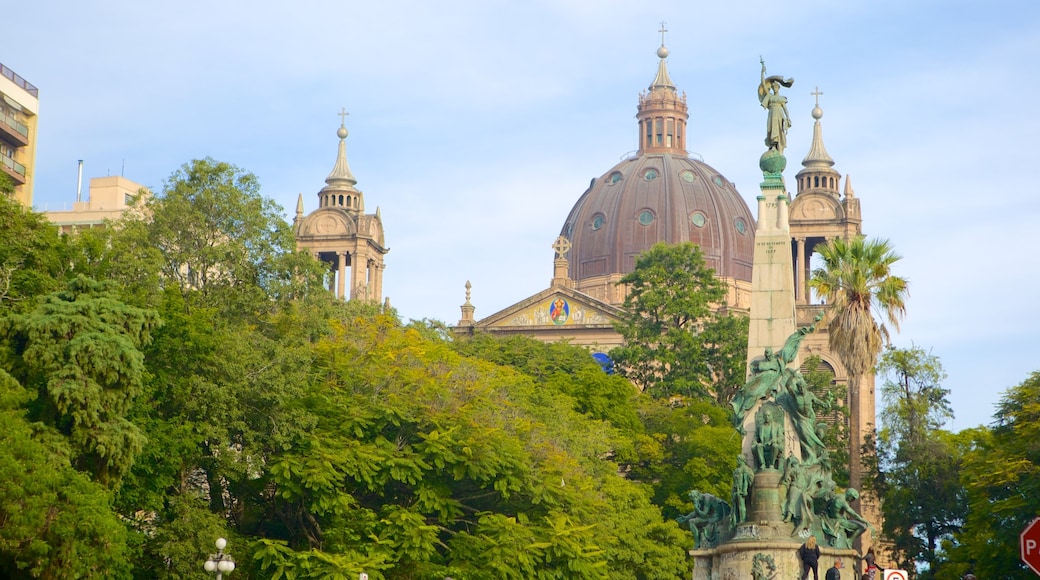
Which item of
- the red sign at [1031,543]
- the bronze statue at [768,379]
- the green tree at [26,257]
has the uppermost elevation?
the green tree at [26,257]

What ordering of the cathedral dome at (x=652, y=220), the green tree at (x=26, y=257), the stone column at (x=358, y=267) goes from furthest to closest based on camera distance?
the cathedral dome at (x=652, y=220)
the stone column at (x=358, y=267)
the green tree at (x=26, y=257)

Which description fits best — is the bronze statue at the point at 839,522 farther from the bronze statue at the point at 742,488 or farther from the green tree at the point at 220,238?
the green tree at the point at 220,238

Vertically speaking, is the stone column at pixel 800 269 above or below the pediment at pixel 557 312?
above

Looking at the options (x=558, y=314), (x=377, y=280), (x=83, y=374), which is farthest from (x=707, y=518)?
(x=377, y=280)

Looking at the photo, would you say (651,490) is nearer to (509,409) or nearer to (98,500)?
(509,409)

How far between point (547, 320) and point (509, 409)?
175 ft

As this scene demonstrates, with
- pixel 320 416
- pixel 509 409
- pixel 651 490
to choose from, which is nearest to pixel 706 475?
pixel 651 490

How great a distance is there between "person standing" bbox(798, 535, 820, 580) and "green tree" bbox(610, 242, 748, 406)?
36.9 meters

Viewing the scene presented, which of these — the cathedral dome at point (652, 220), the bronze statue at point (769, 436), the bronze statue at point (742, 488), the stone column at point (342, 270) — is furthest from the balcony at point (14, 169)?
the cathedral dome at point (652, 220)

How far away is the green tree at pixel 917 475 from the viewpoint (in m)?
64.5

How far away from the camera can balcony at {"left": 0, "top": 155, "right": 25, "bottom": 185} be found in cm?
6675

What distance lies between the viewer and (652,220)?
12500cm

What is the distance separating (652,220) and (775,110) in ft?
261

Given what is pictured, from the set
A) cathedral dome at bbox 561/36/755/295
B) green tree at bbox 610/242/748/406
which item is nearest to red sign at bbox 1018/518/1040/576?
green tree at bbox 610/242/748/406
